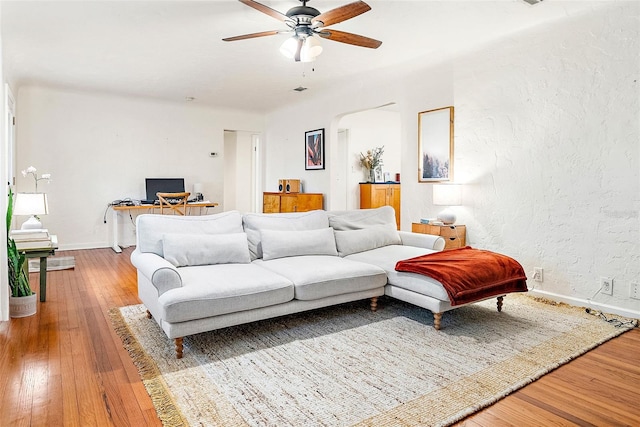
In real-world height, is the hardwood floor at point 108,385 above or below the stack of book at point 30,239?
below

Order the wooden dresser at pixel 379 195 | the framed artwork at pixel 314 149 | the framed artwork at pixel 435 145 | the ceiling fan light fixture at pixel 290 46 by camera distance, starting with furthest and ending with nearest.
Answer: the wooden dresser at pixel 379 195 → the framed artwork at pixel 314 149 → the framed artwork at pixel 435 145 → the ceiling fan light fixture at pixel 290 46

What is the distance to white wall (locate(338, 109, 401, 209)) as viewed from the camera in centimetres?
755

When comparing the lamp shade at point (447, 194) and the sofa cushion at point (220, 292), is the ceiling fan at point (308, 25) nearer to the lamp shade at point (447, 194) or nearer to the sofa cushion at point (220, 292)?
the lamp shade at point (447, 194)

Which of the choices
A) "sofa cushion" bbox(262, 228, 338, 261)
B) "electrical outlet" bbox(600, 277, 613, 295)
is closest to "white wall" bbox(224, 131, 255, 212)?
"sofa cushion" bbox(262, 228, 338, 261)

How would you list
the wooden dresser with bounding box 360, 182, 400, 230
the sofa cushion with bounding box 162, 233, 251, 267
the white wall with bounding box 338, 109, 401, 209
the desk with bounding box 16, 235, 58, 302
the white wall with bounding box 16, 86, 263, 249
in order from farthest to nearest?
1. the white wall with bounding box 338, 109, 401, 209
2. the wooden dresser with bounding box 360, 182, 400, 230
3. the white wall with bounding box 16, 86, 263, 249
4. the desk with bounding box 16, 235, 58, 302
5. the sofa cushion with bounding box 162, 233, 251, 267

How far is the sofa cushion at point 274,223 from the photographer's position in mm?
3431

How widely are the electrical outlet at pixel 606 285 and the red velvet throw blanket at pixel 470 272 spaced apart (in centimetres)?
71

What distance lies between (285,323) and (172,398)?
3.84 feet

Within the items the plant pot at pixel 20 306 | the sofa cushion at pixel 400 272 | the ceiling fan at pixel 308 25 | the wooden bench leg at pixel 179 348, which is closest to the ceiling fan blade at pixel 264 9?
the ceiling fan at pixel 308 25

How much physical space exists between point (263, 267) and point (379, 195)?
4.71 metres

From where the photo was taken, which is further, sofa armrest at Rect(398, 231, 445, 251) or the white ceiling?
sofa armrest at Rect(398, 231, 445, 251)

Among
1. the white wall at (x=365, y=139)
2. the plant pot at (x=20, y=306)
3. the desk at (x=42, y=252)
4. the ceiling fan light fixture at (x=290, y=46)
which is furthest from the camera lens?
the white wall at (x=365, y=139)

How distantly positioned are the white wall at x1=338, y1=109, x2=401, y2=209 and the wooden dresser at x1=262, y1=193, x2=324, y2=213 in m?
1.05

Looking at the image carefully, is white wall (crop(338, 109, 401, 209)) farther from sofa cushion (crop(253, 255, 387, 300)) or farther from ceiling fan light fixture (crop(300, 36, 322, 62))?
sofa cushion (crop(253, 255, 387, 300))
